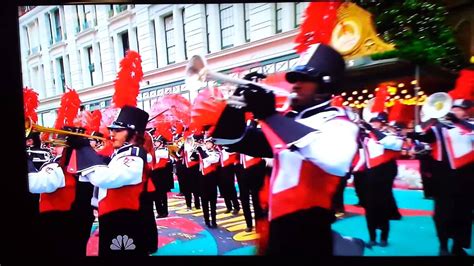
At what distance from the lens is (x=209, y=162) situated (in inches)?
97.4

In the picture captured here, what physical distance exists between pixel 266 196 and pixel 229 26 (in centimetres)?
104

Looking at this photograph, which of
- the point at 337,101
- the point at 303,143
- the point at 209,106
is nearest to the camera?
the point at 303,143

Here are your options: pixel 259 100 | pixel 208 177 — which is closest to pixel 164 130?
pixel 208 177

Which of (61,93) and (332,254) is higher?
(61,93)

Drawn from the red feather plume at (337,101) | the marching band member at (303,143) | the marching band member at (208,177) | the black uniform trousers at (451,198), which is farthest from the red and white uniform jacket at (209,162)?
the black uniform trousers at (451,198)

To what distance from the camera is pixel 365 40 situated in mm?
2281

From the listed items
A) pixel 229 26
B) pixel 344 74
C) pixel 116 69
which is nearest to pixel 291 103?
pixel 344 74

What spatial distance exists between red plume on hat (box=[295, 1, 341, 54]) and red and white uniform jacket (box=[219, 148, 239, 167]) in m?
0.73

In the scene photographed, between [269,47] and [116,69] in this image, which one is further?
[116,69]

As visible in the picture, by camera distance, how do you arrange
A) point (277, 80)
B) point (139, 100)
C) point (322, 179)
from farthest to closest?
1. point (139, 100)
2. point (277, 80)
3. point (322, 179)

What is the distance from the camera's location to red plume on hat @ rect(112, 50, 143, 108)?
2.37 meters

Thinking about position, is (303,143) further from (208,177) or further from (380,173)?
(208,177)

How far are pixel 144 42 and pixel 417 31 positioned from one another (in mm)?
1650

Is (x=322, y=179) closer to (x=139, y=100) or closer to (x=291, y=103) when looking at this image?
(x=291, y=103)
